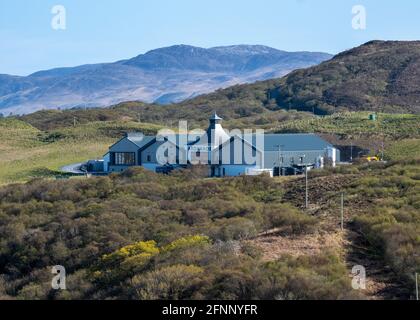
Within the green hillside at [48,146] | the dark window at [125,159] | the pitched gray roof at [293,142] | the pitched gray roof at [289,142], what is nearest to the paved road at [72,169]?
the green hillside at [48,146]

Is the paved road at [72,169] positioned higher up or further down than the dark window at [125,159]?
further down

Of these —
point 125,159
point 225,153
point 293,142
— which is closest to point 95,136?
point 125,159

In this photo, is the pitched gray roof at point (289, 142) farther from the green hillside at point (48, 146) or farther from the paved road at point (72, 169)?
the green hillside at point (48, 146)

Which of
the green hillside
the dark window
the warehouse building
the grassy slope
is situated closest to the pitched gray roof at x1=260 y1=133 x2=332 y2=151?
the warehouse building

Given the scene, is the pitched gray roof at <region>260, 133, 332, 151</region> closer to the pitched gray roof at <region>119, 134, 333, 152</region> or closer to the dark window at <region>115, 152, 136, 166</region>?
the pitched gray roof at <region>119, 134, 333, 152</region>

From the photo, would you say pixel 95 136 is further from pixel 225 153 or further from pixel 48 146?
pixel 225 153

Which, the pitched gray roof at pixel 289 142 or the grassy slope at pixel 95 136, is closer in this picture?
the pitched gray roof at pixel 289 142

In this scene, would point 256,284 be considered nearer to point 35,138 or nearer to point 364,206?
point 364,206
